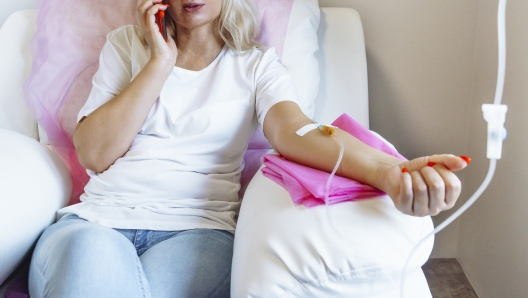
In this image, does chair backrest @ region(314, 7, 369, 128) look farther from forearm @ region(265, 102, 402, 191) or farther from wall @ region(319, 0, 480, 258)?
forearm @ region(265, 102, 402, 191)

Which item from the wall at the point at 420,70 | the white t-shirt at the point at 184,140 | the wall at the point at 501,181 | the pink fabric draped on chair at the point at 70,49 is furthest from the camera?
the wall at the point at 420,70

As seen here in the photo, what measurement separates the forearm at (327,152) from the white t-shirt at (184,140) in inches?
4.0

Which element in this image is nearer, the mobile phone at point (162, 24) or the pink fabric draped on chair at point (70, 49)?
the mobile phone at point (162, 24)

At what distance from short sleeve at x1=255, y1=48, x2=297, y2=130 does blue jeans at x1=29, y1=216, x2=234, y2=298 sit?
299 millimetres

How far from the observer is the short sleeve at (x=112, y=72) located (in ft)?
3.90

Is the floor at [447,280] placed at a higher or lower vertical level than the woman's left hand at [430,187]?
lower

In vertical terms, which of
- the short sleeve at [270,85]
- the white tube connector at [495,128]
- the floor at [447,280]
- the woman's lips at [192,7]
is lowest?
the floor at [447,280]

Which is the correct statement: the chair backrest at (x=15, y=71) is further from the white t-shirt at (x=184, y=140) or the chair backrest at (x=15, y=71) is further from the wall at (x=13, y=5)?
the white t-shirt at (x=184, y=140)

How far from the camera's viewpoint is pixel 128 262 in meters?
0.92

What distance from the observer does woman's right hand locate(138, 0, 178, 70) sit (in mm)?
1162

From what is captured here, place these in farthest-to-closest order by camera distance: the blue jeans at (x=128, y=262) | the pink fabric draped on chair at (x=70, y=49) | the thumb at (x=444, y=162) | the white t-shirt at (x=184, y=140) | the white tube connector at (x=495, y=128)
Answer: the pink fabric draped on chair at (x=70, y=49)
the white t-shirt at (x=184, y=140)
the blue jeans at (x=128, y=262)
the thumb at (x=444, y=162)
the white tube connector at (x=495, y=128)

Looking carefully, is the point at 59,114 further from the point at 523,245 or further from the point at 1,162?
the point at 523,245

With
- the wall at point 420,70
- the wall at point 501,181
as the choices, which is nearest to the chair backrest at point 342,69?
the wall at point 420,70

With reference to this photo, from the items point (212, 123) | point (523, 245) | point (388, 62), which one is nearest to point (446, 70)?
point (388, 62)
